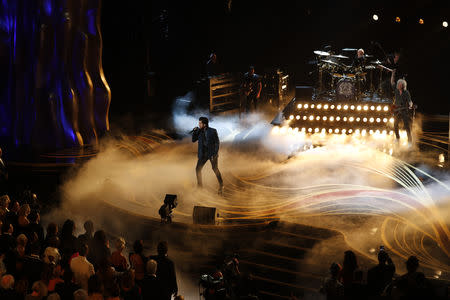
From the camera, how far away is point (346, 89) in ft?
61.0

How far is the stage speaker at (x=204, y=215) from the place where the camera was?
11008 mm

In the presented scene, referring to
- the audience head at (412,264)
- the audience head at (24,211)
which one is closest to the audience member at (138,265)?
the audience head at (24,211)

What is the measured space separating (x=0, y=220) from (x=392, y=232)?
6.37 meters

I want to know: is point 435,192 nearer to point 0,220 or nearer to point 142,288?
point 142,288

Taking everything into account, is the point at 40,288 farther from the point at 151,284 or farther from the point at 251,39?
the point at 251,39

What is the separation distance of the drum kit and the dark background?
71.6 inches

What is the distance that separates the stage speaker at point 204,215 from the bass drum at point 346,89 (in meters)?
8.85

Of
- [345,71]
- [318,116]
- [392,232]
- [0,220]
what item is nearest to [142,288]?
[0,220]

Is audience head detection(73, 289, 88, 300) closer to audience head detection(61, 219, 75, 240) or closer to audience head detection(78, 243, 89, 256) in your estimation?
audience head detection(78, 243, 89, 256)

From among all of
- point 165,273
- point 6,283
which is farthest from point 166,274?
point 6,283

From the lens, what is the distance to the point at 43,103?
15.1 metres

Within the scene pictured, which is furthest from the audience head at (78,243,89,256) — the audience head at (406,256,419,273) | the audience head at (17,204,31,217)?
the audience head at (406,256,419,273)

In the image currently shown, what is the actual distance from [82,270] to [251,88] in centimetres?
1231

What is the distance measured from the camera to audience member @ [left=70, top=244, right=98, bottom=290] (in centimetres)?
735
